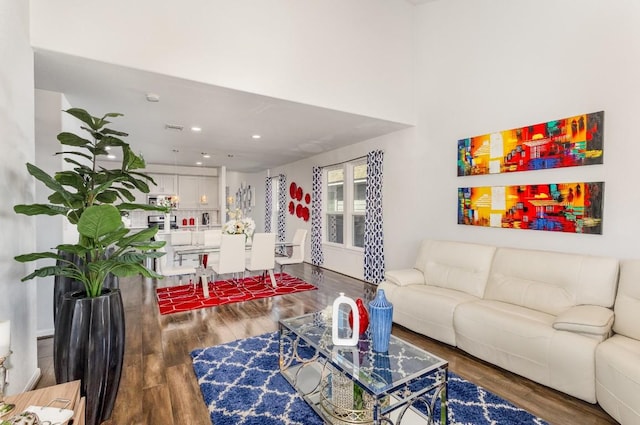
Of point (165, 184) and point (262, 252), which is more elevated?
point (165, 184)

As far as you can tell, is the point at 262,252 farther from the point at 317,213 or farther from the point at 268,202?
the point at 268,202

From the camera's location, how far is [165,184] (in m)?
9.24

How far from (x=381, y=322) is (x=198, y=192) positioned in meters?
9.01

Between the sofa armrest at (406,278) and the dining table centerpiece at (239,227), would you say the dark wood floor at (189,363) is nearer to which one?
the sofa armrest at (406,278)

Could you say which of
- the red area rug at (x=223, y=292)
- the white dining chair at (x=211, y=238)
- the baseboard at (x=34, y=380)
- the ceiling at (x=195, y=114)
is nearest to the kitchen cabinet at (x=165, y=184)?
the ceiling at (x=195, y=114)

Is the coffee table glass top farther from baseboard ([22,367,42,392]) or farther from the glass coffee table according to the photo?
baseboard ([22,367,42,392])

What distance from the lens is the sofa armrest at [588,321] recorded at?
2160 millimetres

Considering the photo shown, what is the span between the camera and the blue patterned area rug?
1.97 m

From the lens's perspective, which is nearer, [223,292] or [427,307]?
[427,307]

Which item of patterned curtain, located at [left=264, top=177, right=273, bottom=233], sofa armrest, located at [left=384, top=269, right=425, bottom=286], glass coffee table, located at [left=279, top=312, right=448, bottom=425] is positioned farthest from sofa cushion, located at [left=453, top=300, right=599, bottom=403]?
patterned curtain, located at [left=264, top=177, right=273, bottom=233]

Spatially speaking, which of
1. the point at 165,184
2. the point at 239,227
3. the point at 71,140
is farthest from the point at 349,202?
the point at 165,184

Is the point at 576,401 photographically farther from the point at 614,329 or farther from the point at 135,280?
the point at 135,280

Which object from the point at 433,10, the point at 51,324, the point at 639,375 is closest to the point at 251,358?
the point at 51,324

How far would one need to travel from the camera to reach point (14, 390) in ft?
6.68
